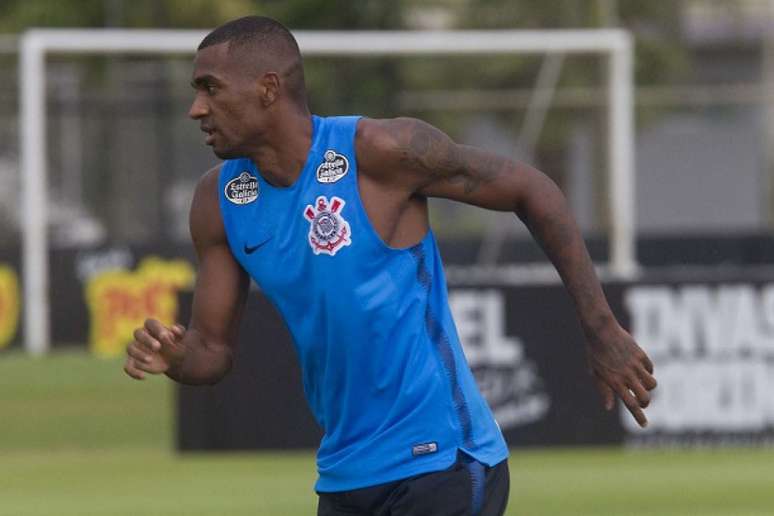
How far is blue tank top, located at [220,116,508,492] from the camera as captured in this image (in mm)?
5453

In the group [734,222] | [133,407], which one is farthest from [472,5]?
[133,407]

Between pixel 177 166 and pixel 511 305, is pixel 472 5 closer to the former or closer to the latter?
pixel 177 166

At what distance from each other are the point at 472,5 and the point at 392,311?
30.7 meters

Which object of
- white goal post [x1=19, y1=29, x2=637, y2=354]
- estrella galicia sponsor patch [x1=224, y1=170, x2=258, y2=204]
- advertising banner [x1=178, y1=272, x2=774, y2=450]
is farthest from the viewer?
white goal post [x1=19, y1=29, x2=637, y2=354]

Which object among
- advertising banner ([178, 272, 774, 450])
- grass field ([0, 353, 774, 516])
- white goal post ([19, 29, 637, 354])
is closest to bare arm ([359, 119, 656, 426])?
grass field ([0, 353, 774, 516])

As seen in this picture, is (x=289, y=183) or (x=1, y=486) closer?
(x=289, y=183)

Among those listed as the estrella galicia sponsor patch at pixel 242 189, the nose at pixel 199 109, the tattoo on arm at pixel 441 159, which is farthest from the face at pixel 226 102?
the tattoo on arm at pixel 441 159

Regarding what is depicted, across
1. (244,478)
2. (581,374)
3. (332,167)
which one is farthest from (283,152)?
(581,374)

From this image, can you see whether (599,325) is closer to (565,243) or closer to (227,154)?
(565,243)

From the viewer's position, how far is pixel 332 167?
219 inches

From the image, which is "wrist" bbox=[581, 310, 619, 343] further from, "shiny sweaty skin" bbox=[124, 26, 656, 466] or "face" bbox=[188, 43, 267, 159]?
"face" bbox=[188, 43, 267, 159]

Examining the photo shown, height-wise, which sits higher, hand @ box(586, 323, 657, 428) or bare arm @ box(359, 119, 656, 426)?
bare arm @ box(359, 119, 656, 426)

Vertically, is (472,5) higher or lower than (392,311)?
higher

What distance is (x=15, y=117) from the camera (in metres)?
26.5
